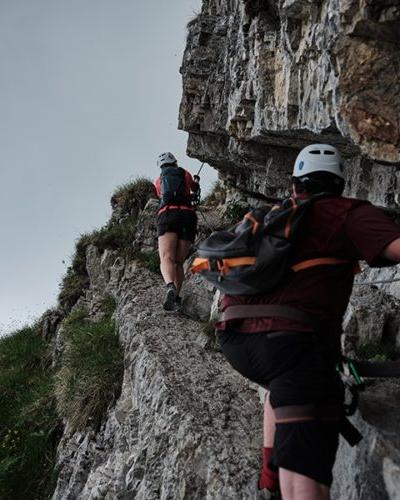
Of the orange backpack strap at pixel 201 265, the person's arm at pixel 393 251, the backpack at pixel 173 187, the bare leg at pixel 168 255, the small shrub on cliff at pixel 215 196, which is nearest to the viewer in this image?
the person's arm at pixel 393 251

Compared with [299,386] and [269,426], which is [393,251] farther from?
[269,426]

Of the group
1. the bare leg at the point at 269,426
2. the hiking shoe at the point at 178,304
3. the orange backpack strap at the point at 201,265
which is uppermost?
the orange backpack strap at the point at 201,265

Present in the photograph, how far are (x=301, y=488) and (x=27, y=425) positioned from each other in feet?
25.3

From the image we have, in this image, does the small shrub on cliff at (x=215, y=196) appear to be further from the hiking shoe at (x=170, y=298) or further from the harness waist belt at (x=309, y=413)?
the harness waist belt at (x=309, y=413)

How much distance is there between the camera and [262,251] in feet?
10.9

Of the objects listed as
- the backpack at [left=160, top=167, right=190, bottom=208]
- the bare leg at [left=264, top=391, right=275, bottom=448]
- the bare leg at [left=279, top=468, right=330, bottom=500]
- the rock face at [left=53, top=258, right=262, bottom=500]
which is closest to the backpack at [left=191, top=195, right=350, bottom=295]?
the bare leg at [left=264, top=391, right=275, bottom=448]

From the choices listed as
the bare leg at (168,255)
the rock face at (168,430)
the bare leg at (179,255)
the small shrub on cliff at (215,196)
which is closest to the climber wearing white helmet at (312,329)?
the rock face at (168,430)

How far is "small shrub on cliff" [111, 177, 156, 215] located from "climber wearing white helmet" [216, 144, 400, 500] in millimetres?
11977

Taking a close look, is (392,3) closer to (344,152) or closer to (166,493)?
(344,152)

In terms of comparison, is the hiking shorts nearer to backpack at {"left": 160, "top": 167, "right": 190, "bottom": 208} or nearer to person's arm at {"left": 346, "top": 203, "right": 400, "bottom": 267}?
person's arm at {"left": 346, "top": 203, "right": 400, "bottom": 267}

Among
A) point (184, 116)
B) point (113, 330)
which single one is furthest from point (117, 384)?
point (184, 116)

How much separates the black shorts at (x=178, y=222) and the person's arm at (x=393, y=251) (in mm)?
5631

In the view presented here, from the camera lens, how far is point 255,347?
344cm

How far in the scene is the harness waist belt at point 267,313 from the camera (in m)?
3.33
